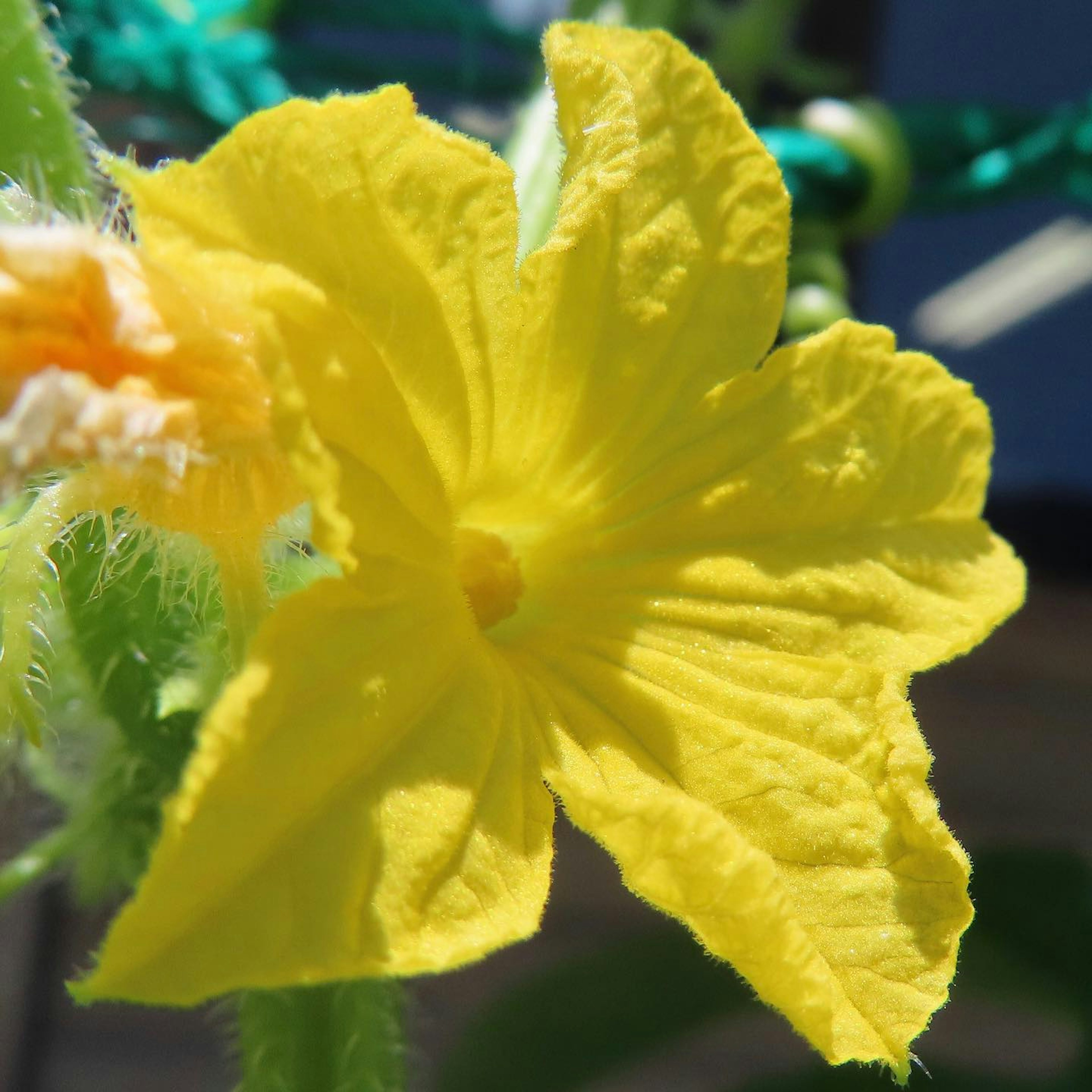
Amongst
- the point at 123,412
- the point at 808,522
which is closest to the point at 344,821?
the point at 123,412

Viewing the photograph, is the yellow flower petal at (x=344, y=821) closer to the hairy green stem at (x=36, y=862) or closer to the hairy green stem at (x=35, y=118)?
the hairy green stem at (x=35, y=118)

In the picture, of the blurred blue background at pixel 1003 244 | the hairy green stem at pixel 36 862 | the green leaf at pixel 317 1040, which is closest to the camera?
the green leaf at pixel 317 1040

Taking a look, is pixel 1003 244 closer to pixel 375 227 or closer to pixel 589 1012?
pixel 589 1012

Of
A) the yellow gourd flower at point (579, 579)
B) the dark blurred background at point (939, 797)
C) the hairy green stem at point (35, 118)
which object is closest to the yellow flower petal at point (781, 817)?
the yellow gourd flower at point (579, 579)

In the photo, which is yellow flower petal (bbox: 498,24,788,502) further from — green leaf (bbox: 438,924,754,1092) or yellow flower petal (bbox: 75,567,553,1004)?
green leaf (bbox: 438,924,754,1092)

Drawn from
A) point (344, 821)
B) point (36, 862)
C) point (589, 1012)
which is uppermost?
point (344, 821)

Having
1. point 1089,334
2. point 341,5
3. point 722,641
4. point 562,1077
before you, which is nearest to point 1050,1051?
point 562,1077
